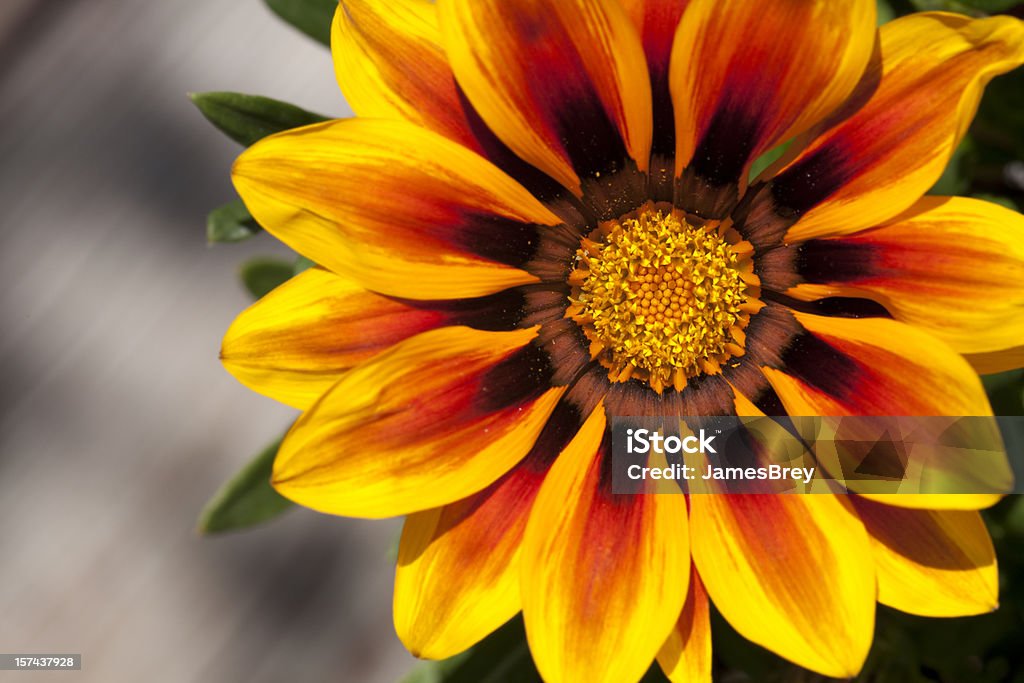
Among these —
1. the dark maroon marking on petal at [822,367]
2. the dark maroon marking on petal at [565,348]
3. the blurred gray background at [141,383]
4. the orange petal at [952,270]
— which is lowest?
the blurred gray background at [141,383]

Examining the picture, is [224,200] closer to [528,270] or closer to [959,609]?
[528,270]

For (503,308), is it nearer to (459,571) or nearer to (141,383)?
(459,571)

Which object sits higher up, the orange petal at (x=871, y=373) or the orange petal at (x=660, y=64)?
the orange petal at (x=660, y=64)

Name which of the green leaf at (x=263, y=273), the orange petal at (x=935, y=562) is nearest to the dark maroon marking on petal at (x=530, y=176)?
the orange petal at (x=935, y=562)

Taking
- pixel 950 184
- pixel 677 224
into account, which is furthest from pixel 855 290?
pixel 950 184

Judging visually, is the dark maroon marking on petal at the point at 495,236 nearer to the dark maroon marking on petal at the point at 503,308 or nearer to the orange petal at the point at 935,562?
the dark maroon marking on petal at the point at 503,308

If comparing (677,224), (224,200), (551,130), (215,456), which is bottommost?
(215,456)

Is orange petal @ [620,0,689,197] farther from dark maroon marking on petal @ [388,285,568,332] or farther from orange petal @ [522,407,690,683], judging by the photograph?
orange petal @ [522,407,690,683]
